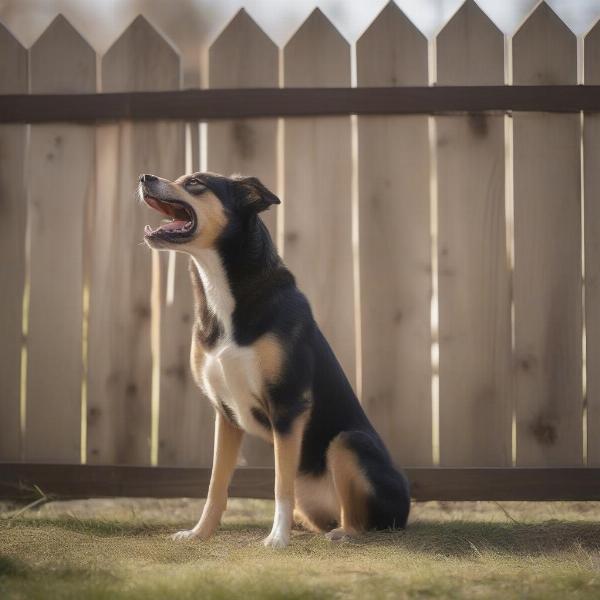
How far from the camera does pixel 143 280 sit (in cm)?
504

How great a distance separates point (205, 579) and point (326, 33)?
127 inches

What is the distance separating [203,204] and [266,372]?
801 mm

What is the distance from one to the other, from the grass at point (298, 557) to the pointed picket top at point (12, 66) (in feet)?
7.84

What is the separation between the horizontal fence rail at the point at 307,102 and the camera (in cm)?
489

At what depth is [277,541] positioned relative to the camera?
3.88 m

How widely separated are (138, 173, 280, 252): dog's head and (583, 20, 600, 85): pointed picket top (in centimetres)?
213

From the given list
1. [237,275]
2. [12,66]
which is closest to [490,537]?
[237,275]

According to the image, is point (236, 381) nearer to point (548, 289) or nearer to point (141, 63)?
point (548, 289)

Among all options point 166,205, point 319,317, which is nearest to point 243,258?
point 166,205

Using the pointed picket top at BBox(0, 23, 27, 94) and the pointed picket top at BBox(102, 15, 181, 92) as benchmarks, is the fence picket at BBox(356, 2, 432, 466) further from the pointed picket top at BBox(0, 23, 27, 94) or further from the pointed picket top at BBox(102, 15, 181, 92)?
the pointed picket top at BBox(0, 23, 27, 94)

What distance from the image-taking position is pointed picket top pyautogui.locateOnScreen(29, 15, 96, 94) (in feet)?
16.8

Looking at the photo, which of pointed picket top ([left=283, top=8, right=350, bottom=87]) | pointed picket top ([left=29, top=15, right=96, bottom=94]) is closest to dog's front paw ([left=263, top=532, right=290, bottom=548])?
pointed picket top ([left=283, top=8, right=350, bottom=87])

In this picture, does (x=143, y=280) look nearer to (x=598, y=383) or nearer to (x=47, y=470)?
(x=47, y=470)

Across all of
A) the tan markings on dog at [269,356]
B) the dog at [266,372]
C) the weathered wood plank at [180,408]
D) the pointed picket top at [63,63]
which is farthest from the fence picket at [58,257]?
the tan markings on dog at [269,356]
